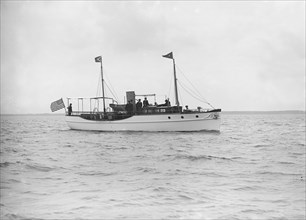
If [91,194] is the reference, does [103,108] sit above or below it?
above

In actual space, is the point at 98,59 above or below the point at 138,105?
above

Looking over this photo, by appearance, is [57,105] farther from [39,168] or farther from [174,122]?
[39,168]

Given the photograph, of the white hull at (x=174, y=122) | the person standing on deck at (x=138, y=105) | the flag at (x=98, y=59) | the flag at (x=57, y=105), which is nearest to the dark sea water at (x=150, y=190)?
the white hull at (x=174, y=122)

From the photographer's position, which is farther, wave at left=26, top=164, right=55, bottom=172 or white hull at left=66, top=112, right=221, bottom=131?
white hull at left=66, top=112, right=221, bottom=131

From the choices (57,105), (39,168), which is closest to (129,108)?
(57,105)

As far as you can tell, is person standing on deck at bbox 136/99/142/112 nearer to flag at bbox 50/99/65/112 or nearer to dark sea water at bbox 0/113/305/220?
flag at bbox 50/99/65/112

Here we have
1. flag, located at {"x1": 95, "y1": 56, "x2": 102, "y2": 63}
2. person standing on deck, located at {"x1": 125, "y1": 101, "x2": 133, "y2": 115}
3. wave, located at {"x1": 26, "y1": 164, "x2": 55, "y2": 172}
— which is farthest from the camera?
flag, located at {"x1": 95, "y1": 56, "x2": 102, "y2": 63}

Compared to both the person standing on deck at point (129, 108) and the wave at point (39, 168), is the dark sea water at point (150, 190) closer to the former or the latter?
the wave at point (39, 168)

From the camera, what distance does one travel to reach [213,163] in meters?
18.8

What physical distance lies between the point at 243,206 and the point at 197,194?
1.77 metres

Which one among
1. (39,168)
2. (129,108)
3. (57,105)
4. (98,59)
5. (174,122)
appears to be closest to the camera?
(39,168)

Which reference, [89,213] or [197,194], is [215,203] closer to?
[197,194]

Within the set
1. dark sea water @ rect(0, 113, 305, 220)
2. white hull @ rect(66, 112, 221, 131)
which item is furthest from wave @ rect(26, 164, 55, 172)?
white hull @ rect(66, 112, 221, 131)

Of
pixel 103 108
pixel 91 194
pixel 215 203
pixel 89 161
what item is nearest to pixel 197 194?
pixel 215 203
